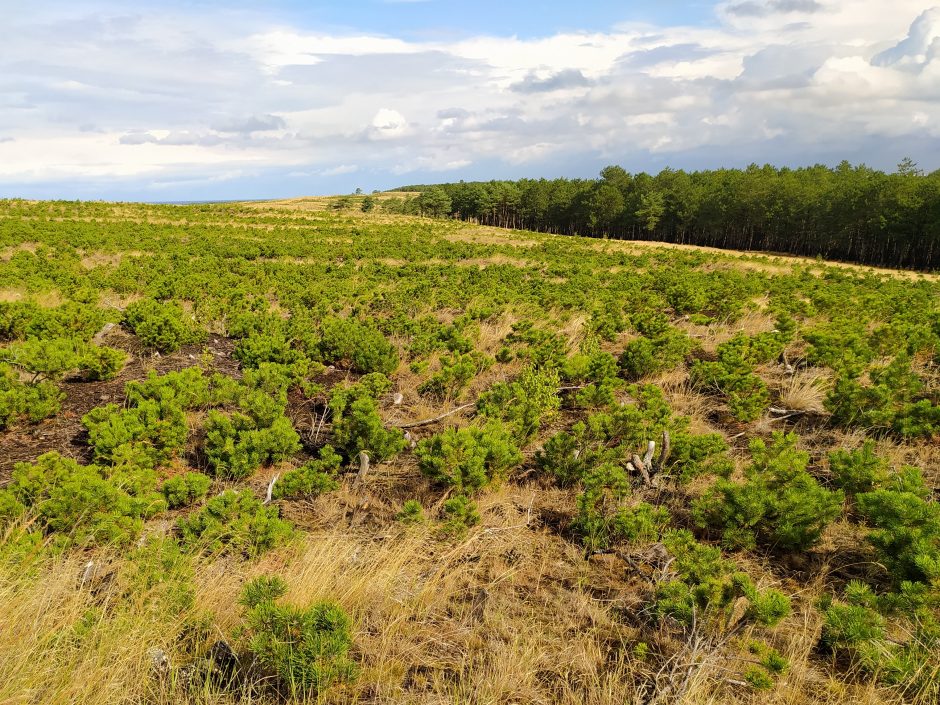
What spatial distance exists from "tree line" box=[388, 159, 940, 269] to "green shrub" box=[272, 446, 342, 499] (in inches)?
2403

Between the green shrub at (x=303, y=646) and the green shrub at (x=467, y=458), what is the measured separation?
6.04 ft

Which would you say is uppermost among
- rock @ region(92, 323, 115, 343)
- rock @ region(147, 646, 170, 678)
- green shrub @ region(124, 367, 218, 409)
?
rock @ region(92, 323, 115, 343)

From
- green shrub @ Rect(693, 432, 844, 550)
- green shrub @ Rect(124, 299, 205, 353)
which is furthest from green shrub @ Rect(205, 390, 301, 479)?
green shrub @ Rect(693, 432, 844, 550)

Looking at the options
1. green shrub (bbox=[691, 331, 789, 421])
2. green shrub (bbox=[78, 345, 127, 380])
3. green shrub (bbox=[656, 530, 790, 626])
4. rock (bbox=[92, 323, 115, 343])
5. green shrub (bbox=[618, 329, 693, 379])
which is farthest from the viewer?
rock (bbox=[92, 323, 115, 343])

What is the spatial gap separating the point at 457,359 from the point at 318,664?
15.7ft

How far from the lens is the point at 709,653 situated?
2.54 metres

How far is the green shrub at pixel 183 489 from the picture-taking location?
3.89 metres

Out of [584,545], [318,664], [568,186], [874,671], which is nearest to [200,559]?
[318,664]

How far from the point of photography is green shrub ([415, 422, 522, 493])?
417cm

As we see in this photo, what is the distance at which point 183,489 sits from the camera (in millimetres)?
3914

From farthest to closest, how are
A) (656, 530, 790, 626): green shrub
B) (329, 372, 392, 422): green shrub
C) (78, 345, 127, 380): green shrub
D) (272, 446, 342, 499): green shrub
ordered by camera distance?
(78, 345, 127, 380): green shrub, (329, 372, 392, 422): green shrub, (272, 446, 342, 499): green shrub, (656, 530, 790, 626): green shrub

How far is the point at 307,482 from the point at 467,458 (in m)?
1.33

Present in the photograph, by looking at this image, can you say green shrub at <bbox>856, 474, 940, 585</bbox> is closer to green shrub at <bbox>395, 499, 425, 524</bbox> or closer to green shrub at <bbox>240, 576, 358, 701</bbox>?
green shrub at <bbox>395, 499, 425, 524</bbox>

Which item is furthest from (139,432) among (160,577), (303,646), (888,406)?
(888,406)
